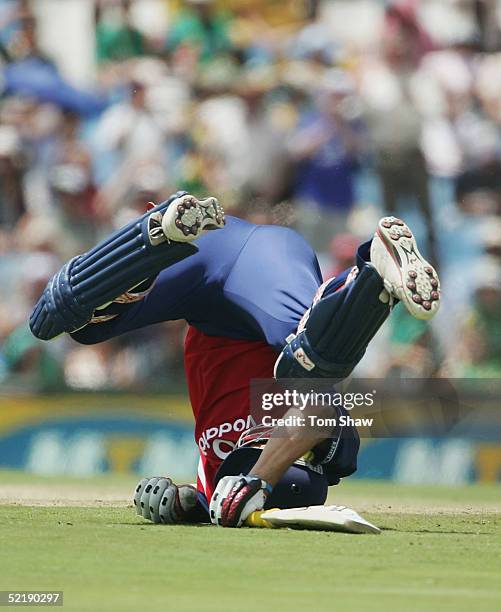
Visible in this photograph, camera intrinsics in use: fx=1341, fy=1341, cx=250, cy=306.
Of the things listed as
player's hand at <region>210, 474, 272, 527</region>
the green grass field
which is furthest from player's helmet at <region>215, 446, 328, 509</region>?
the green grass field

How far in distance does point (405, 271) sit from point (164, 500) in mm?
1478

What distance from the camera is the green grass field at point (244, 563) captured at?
3285 mm

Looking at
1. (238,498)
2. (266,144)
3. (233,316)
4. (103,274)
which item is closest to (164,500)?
(238,498)

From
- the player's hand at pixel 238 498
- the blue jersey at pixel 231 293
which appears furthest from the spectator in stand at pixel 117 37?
the player's hand at pixel 238 498

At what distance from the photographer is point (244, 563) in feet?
12.9

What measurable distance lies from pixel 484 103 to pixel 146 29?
3012 mm

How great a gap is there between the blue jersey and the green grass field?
83 centimetres

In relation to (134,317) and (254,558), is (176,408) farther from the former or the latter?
(254,558)

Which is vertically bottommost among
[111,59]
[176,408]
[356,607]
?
[356,607]

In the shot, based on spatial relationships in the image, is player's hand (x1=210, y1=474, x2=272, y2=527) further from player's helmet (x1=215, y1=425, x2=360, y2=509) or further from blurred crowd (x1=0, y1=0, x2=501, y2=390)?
blurred crowd (x1=0, y1=0, x2=501, y2=390)

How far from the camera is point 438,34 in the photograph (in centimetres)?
1080

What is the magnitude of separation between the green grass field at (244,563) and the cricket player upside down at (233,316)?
0.30 metres

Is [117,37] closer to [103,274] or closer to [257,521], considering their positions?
[103,274]

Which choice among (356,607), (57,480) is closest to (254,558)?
(356,607)
